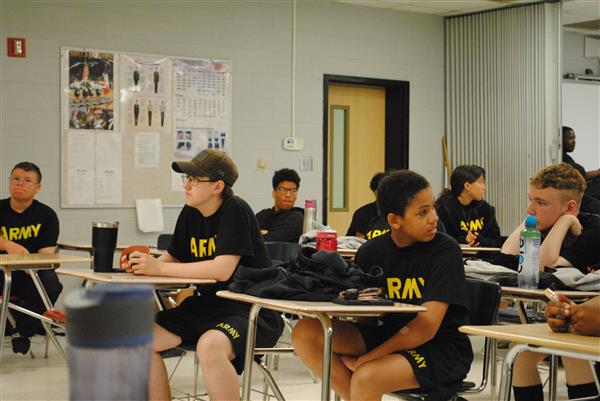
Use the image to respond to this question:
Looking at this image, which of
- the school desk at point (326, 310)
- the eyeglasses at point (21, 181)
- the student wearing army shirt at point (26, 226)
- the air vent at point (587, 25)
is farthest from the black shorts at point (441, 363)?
the air vent at point (587, 25)

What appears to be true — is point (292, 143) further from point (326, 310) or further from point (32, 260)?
point (326, 310)

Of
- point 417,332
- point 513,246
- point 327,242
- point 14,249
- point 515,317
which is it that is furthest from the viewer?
point 14,249

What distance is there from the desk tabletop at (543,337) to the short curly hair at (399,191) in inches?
31.9

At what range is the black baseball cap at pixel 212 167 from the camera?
11.4 feet

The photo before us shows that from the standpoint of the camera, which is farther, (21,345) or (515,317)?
(21,345)

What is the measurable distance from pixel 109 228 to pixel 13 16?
3.73 meters

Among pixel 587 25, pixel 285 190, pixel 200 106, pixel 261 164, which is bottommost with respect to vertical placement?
pixel 285 190

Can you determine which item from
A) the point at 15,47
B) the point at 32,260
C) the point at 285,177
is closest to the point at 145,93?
the point at 15,47

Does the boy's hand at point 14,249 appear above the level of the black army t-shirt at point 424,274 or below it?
below

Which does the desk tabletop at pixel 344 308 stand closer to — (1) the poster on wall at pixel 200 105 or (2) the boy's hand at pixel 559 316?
(2) the boy's hand at pixel 559 316

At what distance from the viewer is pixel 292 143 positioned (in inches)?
307

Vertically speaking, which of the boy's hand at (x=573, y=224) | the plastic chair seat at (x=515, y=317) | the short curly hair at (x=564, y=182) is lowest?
the plastic chair seat at (x=515, y=317)

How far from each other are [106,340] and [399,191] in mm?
2287

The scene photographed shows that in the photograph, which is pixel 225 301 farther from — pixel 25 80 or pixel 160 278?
pixel 25 80
